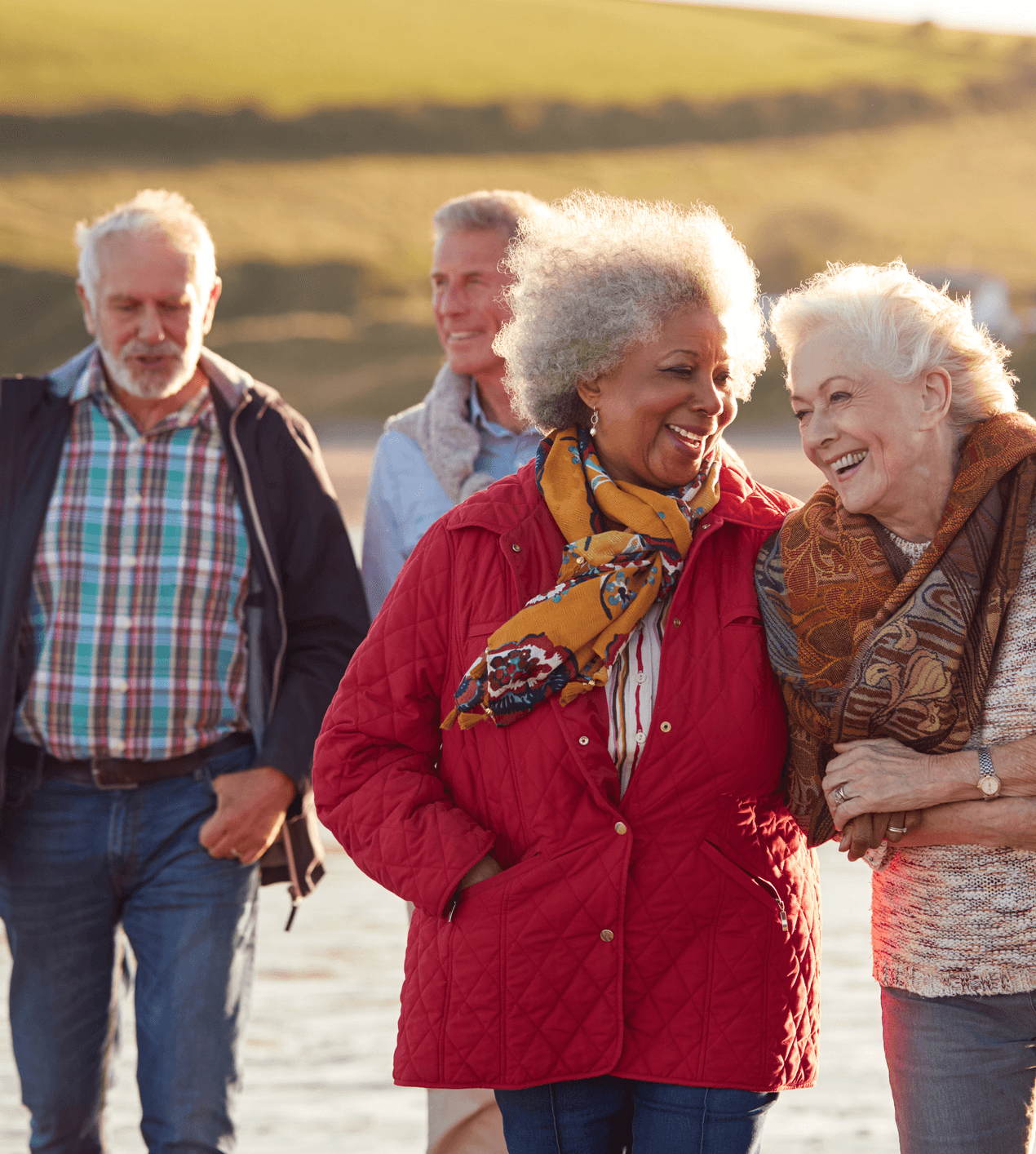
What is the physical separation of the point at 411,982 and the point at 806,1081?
2.06 ft

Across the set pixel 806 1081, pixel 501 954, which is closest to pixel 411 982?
pixel 501 954

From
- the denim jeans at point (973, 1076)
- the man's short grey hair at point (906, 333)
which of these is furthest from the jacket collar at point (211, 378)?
the denim jeans at point (973, 1076)

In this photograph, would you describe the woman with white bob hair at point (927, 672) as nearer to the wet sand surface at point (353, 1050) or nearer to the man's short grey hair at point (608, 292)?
the man's short grey hair at point (608, 292)

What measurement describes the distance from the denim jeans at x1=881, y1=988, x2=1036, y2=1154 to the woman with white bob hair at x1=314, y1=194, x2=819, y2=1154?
0.18 meters

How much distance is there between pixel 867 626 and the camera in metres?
2.01

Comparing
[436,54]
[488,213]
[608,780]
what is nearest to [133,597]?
[488,213]

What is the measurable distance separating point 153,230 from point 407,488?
800 mm

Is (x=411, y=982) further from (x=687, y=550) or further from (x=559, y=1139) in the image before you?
(x=687, y=550)

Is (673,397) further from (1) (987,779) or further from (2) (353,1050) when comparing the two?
(2) (353,1050)

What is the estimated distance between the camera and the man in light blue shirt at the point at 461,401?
3.15 meters

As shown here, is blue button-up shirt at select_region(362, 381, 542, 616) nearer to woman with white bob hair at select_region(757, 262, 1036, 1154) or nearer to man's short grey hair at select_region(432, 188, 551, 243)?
man's short grey hair at select_region(432, 188, 551, 243)

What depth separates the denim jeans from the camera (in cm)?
199

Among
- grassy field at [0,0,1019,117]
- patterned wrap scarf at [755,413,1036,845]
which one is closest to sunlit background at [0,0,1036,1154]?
grassy field at [0,0,1019,117]

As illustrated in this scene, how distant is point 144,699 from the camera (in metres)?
2.87
